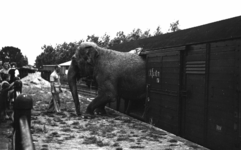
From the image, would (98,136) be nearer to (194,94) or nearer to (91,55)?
(194,94)

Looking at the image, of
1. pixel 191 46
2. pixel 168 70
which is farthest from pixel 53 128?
pixel 191 46

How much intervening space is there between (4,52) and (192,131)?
106m

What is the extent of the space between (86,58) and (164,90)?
411 cm

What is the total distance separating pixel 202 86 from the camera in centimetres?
657

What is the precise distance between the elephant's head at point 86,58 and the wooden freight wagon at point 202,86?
3.02 meters

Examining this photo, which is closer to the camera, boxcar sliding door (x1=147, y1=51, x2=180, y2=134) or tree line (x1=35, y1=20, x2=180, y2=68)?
boxcar sliding door (x1=147, y1=51, x2=180, y2=134)

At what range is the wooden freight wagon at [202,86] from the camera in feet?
18.3

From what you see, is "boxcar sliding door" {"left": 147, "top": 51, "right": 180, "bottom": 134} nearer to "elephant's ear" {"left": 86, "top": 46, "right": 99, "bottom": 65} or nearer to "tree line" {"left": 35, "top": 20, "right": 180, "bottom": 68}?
"elephant's ear" {"left": 86, "top": 46, "right": 99, "bottom": 65}

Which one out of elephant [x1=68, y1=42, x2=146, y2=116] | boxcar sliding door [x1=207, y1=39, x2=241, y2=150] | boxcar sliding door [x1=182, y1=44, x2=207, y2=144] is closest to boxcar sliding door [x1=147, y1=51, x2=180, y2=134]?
boxcar sliding door [x1=182, y1=44, x2=207, y2=144]

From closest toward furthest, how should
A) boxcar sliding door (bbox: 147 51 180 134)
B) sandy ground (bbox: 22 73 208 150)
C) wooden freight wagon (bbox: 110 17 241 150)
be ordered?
wooden freight wagon (bbox: 110 17 241 150) → sandy ground (bbox: 22 73 208 150) → boxcar sliding door (bbox: 147 51 180 134)

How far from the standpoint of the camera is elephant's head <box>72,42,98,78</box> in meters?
11.1

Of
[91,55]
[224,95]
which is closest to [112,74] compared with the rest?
→ [91,55]

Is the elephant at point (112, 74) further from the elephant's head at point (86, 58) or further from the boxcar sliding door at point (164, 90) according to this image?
the boxcar sliding door at point (164, 90)

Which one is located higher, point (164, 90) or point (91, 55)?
point (91, 55)
